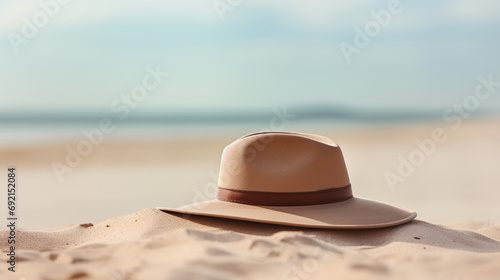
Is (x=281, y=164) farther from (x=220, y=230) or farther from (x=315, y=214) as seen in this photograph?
(x=220, y=230)

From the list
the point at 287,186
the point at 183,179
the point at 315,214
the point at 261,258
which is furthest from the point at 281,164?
the point at 183,179

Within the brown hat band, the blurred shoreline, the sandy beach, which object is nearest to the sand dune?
the sandy beach

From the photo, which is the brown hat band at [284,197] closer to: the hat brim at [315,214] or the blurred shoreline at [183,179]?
the hat brim at [315,214]

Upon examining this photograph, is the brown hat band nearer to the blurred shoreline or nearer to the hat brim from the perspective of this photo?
the hat brim

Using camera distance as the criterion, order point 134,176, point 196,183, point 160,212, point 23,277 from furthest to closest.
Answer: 1. point 134,176
2. point 196,183
3. point 160,212
4. point 23,277

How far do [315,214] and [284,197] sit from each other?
Answer: 0.16m

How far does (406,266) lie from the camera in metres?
1.79

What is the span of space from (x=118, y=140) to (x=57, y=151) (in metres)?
1.54

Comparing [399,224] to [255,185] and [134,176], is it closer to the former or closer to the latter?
[255,185]

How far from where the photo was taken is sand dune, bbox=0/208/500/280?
1.64 m

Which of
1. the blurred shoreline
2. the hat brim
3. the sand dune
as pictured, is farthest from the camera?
the blurred shoreline

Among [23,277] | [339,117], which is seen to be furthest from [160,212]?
[339,117]

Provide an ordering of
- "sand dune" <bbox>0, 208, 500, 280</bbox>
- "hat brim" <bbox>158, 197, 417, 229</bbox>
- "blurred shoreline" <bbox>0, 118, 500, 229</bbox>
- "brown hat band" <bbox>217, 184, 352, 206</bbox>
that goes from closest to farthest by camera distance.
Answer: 1. "sand dune" <bbox>0, 208, 500, 280</bbox>
2. "hat brim" <bbox>158, 197, 417, 229</bbox>
3. "brown hat band" <bbox>217, 184, 352, 206</bbox>
4. "blurred shoreline" <bbox>0, 118, 500, 229</bbox>

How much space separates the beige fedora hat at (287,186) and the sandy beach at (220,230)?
0.06m
